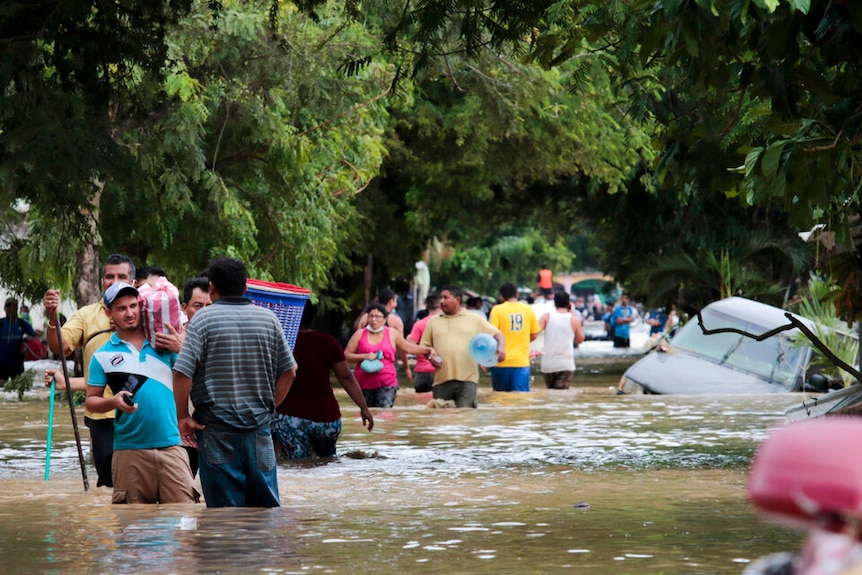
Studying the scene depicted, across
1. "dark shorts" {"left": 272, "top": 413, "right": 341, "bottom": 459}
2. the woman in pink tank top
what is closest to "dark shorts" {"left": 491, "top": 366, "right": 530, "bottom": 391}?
the woman in pink tank top

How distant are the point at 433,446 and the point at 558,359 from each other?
9053 mm

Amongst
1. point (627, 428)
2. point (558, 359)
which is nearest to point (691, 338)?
point (558, 359)

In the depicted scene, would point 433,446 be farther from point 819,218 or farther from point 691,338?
point 691,338

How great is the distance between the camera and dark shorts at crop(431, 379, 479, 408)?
18.7 metres

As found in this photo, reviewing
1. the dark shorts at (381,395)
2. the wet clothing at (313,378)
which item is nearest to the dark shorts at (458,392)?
the dark shorts at (381,395)

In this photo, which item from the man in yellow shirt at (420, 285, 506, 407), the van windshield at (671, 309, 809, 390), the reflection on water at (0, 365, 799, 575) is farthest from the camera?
the van windshield at (671, 309, 809, 390)

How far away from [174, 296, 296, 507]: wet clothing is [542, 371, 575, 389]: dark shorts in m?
15.7

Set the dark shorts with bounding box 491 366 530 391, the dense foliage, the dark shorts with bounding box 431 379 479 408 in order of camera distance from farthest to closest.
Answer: the dark shorts with bounding box 491 366 530 391 < the dark shorts with bounding box 431 379 479 408 < the dense foliage

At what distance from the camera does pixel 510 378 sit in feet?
70.8

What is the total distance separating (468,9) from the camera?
34.1 ft

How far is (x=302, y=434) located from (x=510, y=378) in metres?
8.90

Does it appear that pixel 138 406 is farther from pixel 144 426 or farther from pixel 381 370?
pixel 381 370

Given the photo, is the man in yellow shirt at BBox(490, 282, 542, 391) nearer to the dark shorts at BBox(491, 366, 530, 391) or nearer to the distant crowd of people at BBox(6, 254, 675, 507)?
the dark shorts at BBox(491, 366, 530, 391)

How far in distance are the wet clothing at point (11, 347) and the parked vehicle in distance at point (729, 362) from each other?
10.5 metres
